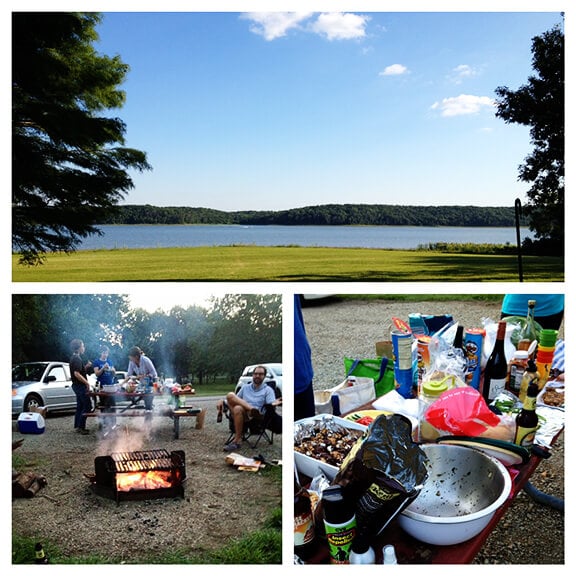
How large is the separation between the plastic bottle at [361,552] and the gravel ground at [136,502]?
1353mm

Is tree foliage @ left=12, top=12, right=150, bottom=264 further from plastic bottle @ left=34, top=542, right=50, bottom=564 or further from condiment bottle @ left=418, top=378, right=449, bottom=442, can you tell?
condiment bottle @ left=418, top=378, right=449, bottom=442

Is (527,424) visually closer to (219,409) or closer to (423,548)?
(423,548)

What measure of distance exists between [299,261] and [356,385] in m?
7.19

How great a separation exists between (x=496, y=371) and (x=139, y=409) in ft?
6.50

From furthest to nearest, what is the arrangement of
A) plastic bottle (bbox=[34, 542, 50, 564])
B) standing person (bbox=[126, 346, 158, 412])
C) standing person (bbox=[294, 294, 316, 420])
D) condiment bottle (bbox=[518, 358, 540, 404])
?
standing person (bbox=[126, 346, 158, 412]) → plastic bottle (bbox=[34, 542, 50, 564]) → standing person (bbox=[294, 294, 316, 420]) → condiment bottle (bbox=[518, 358, 540, 404])

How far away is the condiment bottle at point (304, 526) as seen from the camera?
1.23 metres

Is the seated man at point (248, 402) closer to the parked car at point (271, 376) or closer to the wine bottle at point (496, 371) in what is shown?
the parked car at point (271, 376)

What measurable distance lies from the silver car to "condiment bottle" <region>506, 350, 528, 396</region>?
2152mm

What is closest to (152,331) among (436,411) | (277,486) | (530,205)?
(277,486)

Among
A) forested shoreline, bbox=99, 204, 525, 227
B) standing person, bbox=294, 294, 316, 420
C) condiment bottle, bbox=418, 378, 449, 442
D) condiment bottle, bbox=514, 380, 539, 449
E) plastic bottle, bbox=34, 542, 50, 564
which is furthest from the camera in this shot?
forested shoreline, bbox=99, 204, 525, 227

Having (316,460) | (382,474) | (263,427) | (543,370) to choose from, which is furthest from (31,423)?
(543,370)

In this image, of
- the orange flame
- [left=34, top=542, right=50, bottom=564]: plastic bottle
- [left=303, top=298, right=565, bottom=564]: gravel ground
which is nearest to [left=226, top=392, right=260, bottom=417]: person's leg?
the orange flame

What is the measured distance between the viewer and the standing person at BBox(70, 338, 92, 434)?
2578 millimetres
